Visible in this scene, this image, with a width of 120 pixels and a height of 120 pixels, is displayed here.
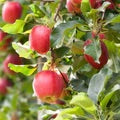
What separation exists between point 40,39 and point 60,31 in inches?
2.8

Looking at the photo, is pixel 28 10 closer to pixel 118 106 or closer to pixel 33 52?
pixel 33 52

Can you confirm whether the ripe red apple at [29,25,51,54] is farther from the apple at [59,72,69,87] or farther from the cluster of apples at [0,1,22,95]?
the cluster of apples at [0,1,22,95]

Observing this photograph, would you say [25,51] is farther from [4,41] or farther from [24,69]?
[4,41]

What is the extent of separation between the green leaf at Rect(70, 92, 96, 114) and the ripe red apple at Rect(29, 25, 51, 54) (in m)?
0.22

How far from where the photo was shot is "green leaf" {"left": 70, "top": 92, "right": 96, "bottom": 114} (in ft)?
4.25

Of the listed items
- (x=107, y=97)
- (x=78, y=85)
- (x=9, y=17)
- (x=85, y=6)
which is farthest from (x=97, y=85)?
(x=9, y=17)

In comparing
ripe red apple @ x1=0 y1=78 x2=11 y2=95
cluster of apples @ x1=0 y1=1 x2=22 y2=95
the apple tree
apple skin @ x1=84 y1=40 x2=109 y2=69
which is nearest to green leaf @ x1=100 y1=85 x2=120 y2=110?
the apple tree

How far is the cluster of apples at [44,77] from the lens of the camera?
1.44m

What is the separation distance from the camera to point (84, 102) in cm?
130

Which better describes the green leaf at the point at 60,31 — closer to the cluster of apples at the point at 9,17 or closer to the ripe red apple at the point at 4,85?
the cluster of apples at the point at 9,17

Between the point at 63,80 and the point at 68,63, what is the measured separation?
0.24ft

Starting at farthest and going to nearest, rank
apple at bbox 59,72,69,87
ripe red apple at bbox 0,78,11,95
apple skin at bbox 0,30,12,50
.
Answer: ripe red apple at bbox 0,78,11,95
apple skin at bbox 0,30,12,50
apple at bbox 59,72,69,87

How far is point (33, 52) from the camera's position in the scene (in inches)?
61.4

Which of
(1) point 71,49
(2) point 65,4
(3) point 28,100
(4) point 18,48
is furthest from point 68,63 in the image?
(3) point 28,100
